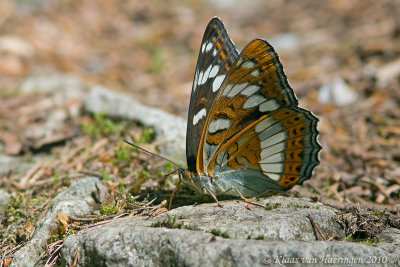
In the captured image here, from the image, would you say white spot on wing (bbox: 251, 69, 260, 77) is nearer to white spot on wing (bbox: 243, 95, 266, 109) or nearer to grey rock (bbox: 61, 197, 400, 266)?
white spot on wing (bbox: 243, 95, 266, 109)

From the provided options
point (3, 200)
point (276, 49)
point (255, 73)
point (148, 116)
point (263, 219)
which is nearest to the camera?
point (263, 219)

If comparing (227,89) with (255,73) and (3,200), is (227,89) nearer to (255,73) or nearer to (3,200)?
(255,73)

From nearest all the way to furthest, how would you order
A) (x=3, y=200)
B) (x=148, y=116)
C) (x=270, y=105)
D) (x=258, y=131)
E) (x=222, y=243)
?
1. (x=222, y=243)
2. (x=270, y=105)
3. (x=258, y=131)
4. (x=3, y=200)
5. (x=148, y=116)

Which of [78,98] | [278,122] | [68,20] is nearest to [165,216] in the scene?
[278,122]

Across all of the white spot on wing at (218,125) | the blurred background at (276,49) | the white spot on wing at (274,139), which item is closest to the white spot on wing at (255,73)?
the white spot on wing at (218,125)

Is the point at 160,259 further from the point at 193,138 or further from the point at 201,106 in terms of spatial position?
the point at 201,106

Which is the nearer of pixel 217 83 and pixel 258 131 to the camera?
pixel 217 83

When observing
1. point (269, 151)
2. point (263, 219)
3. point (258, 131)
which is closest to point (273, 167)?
point (269, 151)

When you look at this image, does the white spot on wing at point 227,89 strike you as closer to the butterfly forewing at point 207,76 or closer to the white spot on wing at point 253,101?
the butterfly forewing at point 207,76
